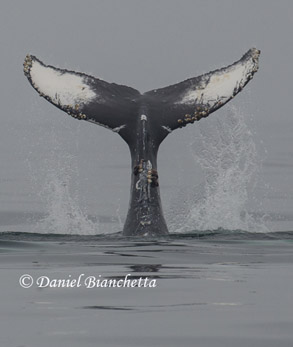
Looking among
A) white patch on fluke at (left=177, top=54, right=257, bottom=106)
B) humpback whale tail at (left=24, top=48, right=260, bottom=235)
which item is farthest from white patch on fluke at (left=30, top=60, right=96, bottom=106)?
white patch on fluke at (left=177, top=54, right=257, bottom=106)

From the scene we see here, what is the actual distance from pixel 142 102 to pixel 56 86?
1.32 metres

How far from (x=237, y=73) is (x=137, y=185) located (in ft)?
6.92

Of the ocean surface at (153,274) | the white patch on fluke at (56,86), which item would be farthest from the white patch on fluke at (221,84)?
the white patch on fluke at (56,86)

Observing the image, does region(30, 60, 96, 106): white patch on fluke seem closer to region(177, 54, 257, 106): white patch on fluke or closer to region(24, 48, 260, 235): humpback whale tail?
region(24, 48, 260, 235): humpback whale tail

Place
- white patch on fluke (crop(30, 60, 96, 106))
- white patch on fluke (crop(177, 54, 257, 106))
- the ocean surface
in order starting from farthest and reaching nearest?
1. white patch on fluke (crop(30, 60, 96, 106))
2. white patch on fluke (crop(177, 54, 257, 106))
3. the ocean surface

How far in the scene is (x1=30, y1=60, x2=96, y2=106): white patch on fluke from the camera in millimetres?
18172

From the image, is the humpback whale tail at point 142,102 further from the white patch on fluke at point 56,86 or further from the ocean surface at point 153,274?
the ocean surface at point 153,274

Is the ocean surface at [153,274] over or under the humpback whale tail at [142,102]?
under

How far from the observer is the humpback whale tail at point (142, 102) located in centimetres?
1789

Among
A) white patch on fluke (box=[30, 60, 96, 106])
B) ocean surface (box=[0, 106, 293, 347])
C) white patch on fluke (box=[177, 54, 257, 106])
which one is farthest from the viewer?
white patch on fluke (box=[30, 60, 96, 106])

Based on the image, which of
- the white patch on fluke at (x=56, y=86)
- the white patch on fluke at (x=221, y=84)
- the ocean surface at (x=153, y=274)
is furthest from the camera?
the white patch on fluke at (x=56, y=86)

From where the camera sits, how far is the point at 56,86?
59.6 feet

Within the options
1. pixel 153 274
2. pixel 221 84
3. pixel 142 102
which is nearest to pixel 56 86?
pixel 142 102

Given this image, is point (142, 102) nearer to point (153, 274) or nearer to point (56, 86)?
point (56, 86)
